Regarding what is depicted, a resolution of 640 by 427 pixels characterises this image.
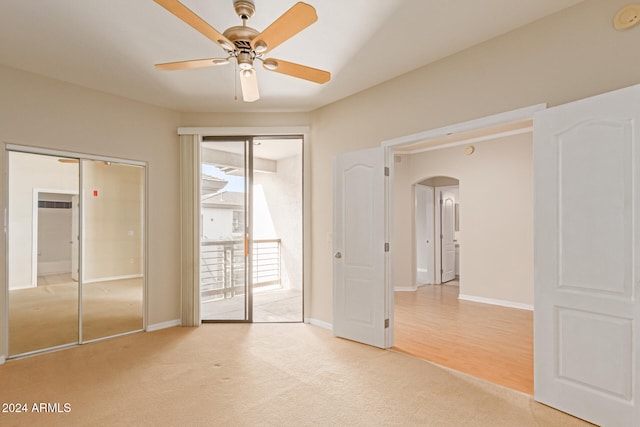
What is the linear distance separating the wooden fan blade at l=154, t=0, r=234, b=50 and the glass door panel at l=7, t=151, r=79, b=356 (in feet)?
9.41

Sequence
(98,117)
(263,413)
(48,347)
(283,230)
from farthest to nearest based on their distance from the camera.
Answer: (283,230) → (98,117) → (48,347) → (263,413)

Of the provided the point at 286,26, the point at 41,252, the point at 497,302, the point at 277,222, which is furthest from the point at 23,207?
the point at 497,302

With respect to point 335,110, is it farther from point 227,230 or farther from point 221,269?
point 221,269

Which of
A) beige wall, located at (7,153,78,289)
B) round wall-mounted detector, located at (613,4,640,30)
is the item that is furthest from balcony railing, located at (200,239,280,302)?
round wall-mounted detector, located at (613,4,640,30)

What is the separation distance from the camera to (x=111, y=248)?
168 inches

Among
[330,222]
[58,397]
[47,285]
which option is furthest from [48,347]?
[330,222]

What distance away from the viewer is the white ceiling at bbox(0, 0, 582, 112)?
8.29ft

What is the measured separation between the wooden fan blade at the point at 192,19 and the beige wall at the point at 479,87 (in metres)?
1.83

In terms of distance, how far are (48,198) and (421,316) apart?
5.01 meters

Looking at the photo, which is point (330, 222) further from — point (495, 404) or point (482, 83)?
point (495, 404)

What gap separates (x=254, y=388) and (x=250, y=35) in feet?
8.83

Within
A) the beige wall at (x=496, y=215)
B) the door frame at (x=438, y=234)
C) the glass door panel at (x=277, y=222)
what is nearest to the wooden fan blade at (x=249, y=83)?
the glass door panel at (x=277, y=222)

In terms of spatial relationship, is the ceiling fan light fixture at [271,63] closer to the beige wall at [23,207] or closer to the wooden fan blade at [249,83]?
the wooden fan blade at [249,83]

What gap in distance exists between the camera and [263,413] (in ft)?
8.11
